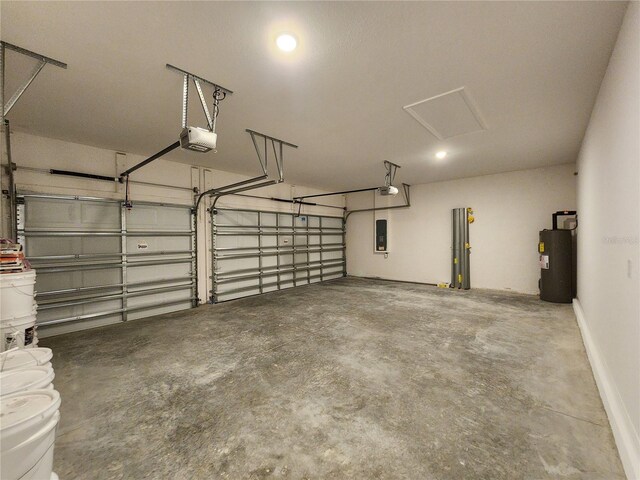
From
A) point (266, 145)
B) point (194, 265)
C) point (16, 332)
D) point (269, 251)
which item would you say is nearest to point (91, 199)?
point (194, 265)

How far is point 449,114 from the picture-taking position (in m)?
3.07

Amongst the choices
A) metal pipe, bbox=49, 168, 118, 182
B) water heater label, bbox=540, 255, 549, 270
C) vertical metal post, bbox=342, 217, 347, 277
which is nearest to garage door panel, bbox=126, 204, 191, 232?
metal pipe, bbox=49, 168, 118, 182

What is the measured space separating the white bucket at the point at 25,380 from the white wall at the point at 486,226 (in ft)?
23.7

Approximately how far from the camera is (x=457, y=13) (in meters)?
1.67

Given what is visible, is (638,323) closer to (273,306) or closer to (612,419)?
(612,419)

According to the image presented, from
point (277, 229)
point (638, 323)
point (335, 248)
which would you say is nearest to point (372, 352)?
point (638, 323)

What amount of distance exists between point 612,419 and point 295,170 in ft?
17.5

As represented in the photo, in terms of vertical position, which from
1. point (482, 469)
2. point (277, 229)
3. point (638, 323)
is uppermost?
point (277, 229)

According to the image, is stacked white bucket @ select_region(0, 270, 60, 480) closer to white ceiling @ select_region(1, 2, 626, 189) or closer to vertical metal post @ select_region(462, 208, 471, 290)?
white ceiling @ select_region(1, 2, 626, 189)

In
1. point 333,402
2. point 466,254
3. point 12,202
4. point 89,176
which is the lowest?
point 333,402

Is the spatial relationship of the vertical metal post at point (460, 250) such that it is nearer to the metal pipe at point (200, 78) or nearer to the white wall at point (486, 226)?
the white wall at point (486, 226)

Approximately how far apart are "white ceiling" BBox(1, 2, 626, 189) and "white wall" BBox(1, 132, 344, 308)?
0.30 m

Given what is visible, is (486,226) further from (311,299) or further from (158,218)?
(158,218)

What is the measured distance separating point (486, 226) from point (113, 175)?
7580mm
